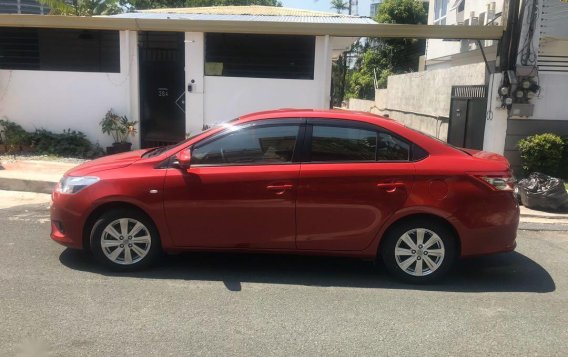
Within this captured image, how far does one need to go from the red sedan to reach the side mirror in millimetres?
13

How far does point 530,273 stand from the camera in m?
5.43

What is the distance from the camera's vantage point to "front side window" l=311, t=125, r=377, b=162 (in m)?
5.00

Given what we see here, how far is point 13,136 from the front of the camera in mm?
11266

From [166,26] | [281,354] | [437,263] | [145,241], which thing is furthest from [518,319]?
[166,26]

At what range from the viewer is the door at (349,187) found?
15.9 feet

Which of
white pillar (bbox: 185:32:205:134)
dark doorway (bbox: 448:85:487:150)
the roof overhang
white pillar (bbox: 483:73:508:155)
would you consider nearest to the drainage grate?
dark doorway (bbox: 448:85:487:150)

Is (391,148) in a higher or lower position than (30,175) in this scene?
higher

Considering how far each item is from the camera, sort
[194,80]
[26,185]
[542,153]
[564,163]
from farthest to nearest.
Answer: [194,80], [564,163], [542,153], [26,185]

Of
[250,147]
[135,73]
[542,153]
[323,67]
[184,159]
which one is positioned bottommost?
[542,153]

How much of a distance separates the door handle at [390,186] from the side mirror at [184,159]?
5.79 feet

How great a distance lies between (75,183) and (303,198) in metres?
2.18

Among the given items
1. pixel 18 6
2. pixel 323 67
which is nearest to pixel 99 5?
pixel 18 6

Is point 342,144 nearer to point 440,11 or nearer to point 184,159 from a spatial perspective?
point 184,159

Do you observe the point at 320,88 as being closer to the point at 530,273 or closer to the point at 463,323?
the point at 530,273
